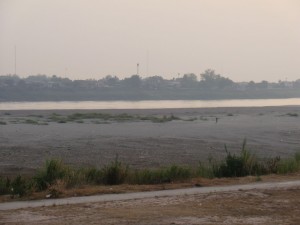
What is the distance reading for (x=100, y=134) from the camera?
34969 millimetres

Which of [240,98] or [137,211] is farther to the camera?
[240,98]

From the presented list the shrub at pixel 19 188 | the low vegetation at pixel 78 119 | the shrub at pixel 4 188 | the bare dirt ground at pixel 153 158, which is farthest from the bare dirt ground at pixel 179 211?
the low vegetation at pixel 78 119

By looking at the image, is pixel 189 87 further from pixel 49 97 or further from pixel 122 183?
pixel 122 183

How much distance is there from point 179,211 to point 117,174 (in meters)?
4.68

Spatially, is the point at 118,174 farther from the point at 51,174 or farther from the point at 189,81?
the point at 189,81

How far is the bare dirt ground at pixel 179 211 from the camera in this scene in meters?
10.2

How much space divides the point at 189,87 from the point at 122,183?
449 ft

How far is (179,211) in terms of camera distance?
11.0 meters

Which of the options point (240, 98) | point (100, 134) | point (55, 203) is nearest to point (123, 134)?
point (100, 134)

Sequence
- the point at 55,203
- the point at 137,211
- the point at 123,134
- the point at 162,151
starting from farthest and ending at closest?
the point at 123,134
the point at 162,151
the point at 55,203
the point at 137,211

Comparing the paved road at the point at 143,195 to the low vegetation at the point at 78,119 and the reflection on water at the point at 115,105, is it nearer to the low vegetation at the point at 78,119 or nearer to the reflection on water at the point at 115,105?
the low vegetation at the point at 78,119

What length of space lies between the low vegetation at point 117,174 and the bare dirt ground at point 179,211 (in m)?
1.93

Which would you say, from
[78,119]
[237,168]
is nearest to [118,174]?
[237,168]

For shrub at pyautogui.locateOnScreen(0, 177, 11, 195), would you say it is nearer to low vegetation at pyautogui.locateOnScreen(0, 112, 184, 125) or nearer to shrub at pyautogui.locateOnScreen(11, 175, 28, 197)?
shrub at pyautogui.locateOnScreen(11, 175, 28, 197)
